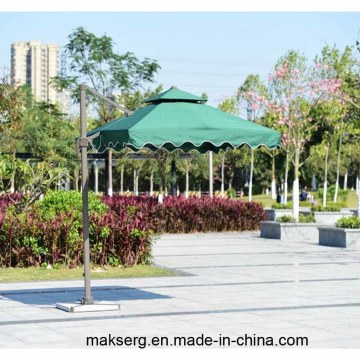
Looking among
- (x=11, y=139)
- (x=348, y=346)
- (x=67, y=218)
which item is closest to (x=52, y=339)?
(x=348, y=346)

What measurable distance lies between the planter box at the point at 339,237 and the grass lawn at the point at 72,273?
7325 millimetres

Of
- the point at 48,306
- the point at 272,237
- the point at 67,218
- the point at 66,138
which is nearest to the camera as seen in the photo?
the point at 48,306

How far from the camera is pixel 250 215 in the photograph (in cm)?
3331

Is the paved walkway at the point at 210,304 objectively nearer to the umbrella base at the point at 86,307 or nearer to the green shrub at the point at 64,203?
the umbrella base at the point at 86,307

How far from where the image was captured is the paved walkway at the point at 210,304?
1027 centimetres

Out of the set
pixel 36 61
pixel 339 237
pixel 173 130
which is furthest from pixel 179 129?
pixel 36 61

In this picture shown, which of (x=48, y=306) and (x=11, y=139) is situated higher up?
(x=11, y=139)

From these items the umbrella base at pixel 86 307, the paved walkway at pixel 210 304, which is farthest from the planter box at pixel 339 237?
the umbrella base at pixel 86 307

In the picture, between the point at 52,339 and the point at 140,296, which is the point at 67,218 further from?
the point at 52,339

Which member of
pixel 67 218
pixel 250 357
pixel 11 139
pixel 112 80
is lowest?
pixel 250 357

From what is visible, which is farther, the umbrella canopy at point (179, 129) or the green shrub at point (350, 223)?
the green shrub at point (350, 223)

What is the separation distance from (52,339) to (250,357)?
2189 mm

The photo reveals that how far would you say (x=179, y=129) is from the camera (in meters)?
11.7

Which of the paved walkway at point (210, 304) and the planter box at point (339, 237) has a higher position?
the planter box at point (339, 237)
